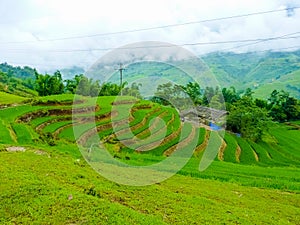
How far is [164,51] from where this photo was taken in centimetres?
1236

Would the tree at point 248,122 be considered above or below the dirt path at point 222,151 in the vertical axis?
above

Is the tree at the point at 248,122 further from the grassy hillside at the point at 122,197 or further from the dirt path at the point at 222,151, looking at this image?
the grassy hillside at the point at 122,197

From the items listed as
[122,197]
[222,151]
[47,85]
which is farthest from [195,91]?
[122,197]

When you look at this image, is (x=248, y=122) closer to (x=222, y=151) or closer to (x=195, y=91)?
(x=222, y=151)

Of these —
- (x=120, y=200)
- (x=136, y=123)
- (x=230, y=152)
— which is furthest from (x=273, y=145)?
(x=120, y=200)

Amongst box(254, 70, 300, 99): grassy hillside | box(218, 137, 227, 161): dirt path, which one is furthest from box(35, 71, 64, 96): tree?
box(254, 70, 300, 99): grassy hillside

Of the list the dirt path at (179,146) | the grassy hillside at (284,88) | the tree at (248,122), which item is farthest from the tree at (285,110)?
the grassy hillside at (284,88)

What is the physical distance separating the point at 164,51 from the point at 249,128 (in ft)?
135

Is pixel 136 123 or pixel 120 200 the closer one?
pixel 120 200

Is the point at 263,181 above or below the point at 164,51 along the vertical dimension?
below

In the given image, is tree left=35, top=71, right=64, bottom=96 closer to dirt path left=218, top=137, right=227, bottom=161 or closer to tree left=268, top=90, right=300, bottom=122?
dirt path left=218, top=137, right=227, bottom=161

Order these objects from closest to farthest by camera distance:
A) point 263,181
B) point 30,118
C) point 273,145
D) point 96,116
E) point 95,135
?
point 263,181, point 95,135, point 30,118, point 96,116, point 273,145

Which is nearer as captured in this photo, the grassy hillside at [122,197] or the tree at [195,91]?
the grassy hillside at [122,197]

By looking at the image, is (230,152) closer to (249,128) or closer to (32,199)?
(249,128)
